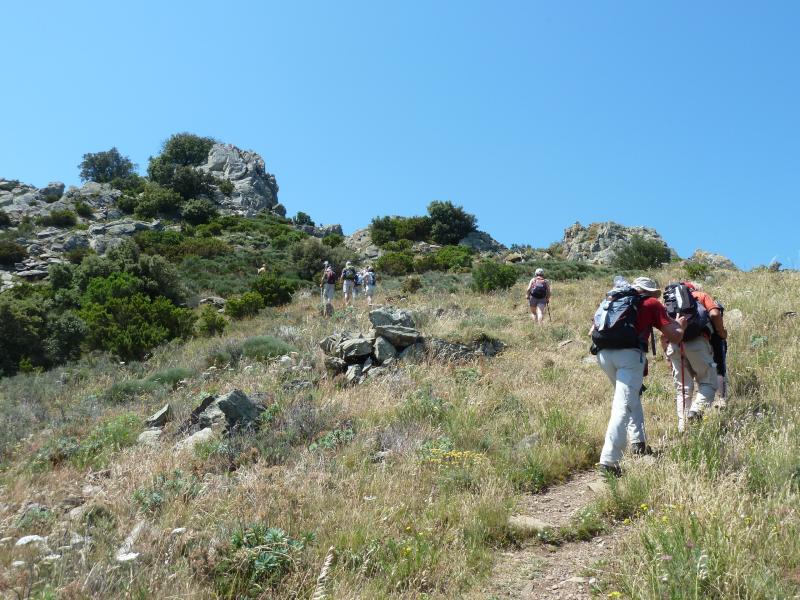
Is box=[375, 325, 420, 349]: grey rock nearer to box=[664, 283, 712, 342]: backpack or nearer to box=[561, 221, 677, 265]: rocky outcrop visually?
box=[664, 283, 712, 342]: backpack

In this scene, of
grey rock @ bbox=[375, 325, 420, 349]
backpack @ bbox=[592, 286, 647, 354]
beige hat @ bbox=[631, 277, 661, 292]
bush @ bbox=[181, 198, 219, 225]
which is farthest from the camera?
bush @ bbox=[181, 198, 219, 225]

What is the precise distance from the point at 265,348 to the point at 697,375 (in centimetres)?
765

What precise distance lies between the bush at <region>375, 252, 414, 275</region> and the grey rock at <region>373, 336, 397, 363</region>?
2099cm

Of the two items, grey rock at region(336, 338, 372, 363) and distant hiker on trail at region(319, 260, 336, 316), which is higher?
distant hiker on trail at region(319, 260, 336, 316)

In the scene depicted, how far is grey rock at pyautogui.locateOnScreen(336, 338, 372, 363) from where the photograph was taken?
898cm

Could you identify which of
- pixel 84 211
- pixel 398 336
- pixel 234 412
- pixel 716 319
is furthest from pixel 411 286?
pixel 84 211

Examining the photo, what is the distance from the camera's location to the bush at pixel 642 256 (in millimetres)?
30422

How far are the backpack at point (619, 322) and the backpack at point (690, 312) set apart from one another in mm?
970

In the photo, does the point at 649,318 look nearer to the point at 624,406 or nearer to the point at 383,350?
the point at 624,406

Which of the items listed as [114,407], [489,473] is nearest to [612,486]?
[489,473]

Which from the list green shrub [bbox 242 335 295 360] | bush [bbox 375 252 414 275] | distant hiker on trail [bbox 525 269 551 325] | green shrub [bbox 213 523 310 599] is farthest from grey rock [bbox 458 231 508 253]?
green shrub [bbox 213 523 310 599]

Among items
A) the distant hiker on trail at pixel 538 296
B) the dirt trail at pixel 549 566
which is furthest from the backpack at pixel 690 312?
the distant hiker on trail at pixel 538 296

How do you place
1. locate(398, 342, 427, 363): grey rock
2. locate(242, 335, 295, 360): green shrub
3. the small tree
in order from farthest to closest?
the small tree < locate(242, 335, 295, 360): green shrub < locate(398, 342, 427, 363): grey rock

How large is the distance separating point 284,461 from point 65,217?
4080 centimetres
